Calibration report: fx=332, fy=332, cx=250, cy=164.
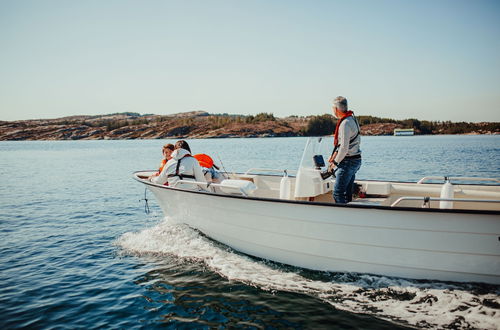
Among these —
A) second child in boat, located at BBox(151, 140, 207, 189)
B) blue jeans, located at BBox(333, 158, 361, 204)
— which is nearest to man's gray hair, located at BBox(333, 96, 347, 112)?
blue jeans, located at BBox(333, 158, 361, 204)

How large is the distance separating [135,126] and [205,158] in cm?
9162

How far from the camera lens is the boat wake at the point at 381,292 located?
4070 millimetres

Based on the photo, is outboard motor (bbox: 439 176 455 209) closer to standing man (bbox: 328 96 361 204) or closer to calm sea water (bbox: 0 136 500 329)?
calm sea water (bbox: 0 136 500 329)

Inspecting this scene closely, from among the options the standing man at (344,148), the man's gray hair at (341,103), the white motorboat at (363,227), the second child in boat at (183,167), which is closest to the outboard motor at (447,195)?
the white motorboat at (363,227)

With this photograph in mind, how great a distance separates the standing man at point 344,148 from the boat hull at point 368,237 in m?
0.63

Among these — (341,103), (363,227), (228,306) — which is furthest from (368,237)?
(228,306)

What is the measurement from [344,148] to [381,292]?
6.92 ft

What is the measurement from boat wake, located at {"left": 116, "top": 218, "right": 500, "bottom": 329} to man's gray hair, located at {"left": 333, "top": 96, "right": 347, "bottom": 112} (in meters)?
2.52

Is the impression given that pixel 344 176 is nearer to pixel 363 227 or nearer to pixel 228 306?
pixel 363 227

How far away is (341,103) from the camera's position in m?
5.04

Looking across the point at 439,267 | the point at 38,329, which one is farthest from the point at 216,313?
the point at 439,267

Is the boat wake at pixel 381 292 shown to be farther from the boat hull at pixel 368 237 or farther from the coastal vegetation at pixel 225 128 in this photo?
the coastal vegetation at pixel 225 128

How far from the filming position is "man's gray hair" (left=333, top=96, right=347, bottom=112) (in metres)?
5.04

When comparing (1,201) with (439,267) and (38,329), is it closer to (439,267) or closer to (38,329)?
(38,329)
